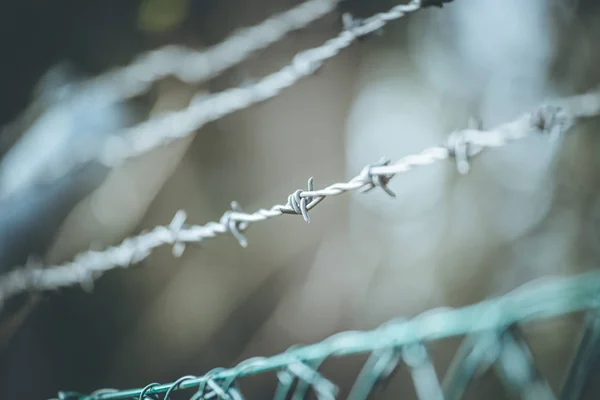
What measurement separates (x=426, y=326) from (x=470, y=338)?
0.04 metres

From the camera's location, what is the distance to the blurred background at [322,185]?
175cm

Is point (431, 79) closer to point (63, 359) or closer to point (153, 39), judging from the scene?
point (153, 39)

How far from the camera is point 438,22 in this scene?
2.01 metres

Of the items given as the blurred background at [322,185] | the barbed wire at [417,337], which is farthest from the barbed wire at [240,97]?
the blurred background at [322,185]

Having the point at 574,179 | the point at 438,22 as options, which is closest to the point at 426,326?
the point at 574,179

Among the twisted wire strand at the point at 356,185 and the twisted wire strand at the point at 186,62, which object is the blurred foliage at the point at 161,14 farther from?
the twisted wire strand at the point at 356,185

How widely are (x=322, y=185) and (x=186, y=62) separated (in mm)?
762

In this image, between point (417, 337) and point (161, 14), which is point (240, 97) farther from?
point (161, 14)

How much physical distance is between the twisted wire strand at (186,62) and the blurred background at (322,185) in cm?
12

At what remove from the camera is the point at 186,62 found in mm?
1552

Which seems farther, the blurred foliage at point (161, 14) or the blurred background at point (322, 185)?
the blurred foliage at point (161, 14)

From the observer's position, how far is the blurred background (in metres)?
1.75

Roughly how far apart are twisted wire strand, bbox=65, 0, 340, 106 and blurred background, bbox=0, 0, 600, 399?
0.41 feet

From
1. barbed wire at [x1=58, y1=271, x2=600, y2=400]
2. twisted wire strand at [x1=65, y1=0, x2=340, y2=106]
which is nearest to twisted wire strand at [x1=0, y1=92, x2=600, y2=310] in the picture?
barbed wire at [x1=58, y1=271, x2=600, y2=400]
